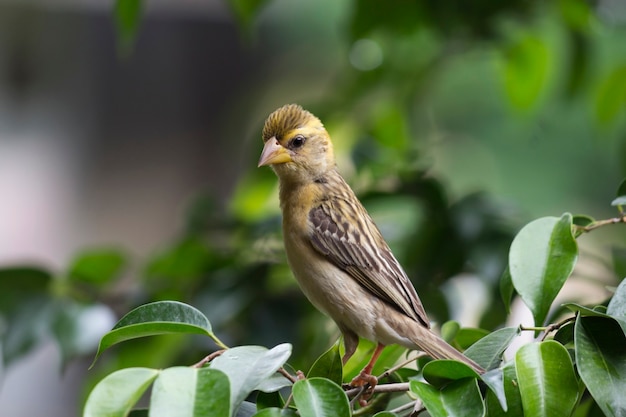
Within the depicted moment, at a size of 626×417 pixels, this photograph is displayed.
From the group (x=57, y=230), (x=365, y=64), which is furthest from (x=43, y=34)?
(x=365, y=64)

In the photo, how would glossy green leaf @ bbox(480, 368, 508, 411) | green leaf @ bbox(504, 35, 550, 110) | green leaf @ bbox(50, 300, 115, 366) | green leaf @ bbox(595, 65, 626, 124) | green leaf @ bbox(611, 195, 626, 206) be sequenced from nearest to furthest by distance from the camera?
1. glossy green leaf @ bbox(480, 368, 508, 411)
2. green leaf @ bbox(611, 195, 626, 206)
3. green leaf @ bbox(50, 300, 115, 366)
4. green leaf @ bbox(595, 65, 626, 124)
5. green leaf @ bbox(504, 35, 550, 110)

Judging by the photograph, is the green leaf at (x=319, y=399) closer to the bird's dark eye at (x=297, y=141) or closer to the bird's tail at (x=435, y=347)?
the bird's tail at (x=435, y=347)

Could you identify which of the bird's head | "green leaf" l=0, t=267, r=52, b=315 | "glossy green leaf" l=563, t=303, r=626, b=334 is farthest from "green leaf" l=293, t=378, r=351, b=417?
"green leaf" l=0, t=267, r=52, b=315

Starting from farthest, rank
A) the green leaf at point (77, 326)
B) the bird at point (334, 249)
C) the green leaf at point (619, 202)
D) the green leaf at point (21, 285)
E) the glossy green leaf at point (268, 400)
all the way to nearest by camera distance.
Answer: the green leaf at point (21, 285) < the green leaf at point (77, 326) < the bird at point (334, 249) < the green leaf at point (619, 202) < the glossy green leaf at point (268, 400)

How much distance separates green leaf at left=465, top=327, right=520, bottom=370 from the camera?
5.01 feet

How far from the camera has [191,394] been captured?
1.27 m

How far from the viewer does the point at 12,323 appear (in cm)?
273

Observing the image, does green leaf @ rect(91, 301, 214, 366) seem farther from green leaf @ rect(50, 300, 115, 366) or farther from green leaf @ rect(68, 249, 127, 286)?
green leaf @ rect(68, 249, 127, 286)

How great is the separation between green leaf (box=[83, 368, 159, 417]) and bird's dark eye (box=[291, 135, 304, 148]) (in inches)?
46.3

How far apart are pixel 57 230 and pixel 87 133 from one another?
115cm

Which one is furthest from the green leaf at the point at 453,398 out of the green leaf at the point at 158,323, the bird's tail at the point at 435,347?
the green leaf at the point at 158,323

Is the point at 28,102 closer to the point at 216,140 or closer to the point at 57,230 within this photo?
the point at 57,230

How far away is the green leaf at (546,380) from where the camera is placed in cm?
139

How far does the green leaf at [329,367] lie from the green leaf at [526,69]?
212 cm
